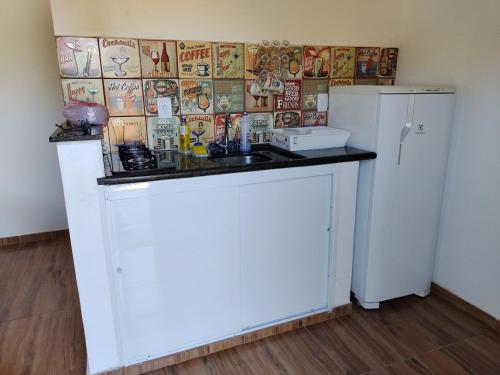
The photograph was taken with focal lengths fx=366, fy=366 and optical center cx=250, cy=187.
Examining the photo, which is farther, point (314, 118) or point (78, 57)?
point (314, 118)

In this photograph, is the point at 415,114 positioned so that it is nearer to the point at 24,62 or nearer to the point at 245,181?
the point at 245,181

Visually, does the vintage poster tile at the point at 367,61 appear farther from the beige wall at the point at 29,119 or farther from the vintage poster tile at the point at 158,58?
the beige wall at the point at 29,119

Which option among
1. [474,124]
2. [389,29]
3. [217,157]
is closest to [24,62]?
[217,157]

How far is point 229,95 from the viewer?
2.13 m

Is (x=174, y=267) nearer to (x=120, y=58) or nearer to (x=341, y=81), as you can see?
(x=120, y=58)

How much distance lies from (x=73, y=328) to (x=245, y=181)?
131cm

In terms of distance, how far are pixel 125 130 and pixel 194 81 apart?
46 cm

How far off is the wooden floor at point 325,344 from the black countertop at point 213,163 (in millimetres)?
930

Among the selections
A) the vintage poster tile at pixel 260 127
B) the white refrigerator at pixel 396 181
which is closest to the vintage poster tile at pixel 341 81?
the white refrigerator at pixel 396 181

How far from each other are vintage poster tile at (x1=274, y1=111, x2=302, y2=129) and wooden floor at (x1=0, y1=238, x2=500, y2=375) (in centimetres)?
119

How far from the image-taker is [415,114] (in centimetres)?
192

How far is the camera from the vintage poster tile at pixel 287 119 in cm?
227

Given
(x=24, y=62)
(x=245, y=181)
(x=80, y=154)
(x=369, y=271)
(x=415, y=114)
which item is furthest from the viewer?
(x=24, y=62)

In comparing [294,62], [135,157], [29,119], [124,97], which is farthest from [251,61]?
[29,119]
